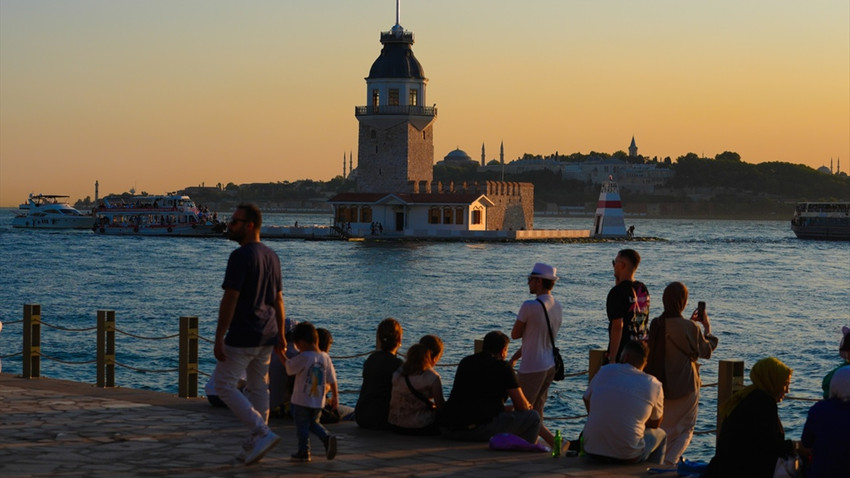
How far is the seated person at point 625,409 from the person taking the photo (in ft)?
27.9

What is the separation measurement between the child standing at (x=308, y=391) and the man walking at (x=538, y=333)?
63.1 inches

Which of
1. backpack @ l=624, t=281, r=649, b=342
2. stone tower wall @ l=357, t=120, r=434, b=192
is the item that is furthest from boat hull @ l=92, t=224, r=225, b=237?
backpack @ l=624, t=281, r=649, b=342

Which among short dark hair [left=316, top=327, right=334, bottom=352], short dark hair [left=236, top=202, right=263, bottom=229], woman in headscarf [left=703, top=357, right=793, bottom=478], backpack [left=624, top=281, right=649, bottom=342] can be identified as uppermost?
short dark hair [left=236, top=202, right=263, bottom=229]

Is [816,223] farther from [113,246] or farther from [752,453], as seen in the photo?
[752,453]

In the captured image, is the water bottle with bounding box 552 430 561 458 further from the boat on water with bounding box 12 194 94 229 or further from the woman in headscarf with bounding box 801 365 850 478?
the boat on water with bounding box 12 194 94 229

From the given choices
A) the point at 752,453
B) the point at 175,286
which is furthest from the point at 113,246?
the point at 752,453

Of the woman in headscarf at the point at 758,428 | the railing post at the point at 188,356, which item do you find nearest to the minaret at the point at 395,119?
the railing post at the point at 188,356

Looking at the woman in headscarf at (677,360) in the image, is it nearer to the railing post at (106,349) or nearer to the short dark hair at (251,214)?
the short dark hair at (251,214)

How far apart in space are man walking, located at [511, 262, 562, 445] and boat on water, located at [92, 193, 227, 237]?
85184mm

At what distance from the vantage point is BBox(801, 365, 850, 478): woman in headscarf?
7.27 m

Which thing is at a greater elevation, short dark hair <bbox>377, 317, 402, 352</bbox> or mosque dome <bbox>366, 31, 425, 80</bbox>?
mosque dome <bbox>366, 31, 425, 80</bbox>

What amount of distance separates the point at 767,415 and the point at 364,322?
27246 millimetres

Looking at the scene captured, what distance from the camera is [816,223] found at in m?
107

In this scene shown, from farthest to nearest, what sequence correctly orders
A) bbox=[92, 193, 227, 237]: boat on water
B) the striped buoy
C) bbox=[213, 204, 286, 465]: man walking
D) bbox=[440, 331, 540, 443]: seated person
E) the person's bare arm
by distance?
bbox=[92, 193, 227, 237]: boat on water < the striped buoy < bbox=[440, 331, 540, 443]: seated person < the person's bare arm < bbox=[213, 204, 286, 465]: man walking
